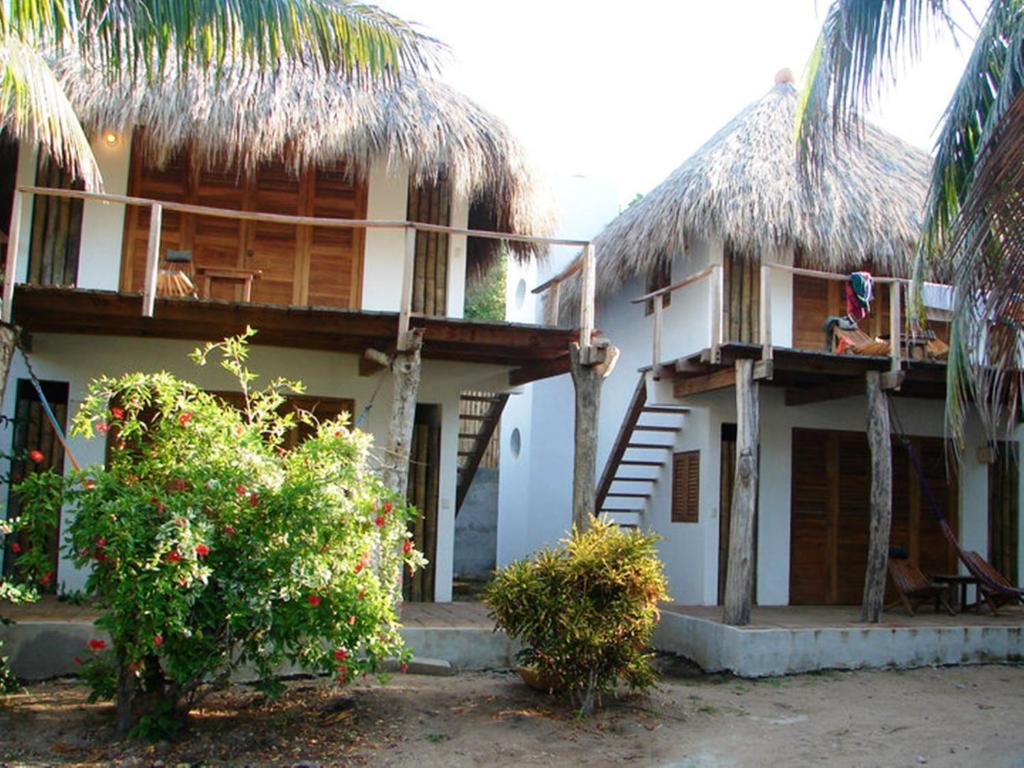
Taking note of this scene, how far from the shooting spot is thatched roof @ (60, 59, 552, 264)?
9227mm

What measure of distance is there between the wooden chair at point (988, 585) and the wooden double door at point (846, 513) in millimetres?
1128

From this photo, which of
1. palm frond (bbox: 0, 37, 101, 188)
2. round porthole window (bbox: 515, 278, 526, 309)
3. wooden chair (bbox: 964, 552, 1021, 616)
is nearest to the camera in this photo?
palm frond (bbox: 0, 37, 101, 188)

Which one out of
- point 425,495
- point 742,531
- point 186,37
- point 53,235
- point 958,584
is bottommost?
point 958,584

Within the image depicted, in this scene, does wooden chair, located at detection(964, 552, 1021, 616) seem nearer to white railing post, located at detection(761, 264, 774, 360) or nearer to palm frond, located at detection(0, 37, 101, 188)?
white railing post, located at detection(761, 264, 774, 360)

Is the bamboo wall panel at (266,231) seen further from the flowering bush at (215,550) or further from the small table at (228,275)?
the flowering bush at (215,550)

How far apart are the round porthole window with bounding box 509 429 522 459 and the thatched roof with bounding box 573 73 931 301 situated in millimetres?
4283

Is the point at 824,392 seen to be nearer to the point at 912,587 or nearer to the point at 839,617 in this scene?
the point at 912,587

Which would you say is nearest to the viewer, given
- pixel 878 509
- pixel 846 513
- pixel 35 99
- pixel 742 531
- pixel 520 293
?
pixel 35 99

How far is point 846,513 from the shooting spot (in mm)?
12016

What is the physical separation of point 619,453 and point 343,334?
13.4 ft

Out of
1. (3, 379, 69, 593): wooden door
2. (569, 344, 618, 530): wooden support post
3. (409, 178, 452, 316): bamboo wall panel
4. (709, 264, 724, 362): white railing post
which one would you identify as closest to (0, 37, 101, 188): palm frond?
(3, 379, 69, 593): wooden door

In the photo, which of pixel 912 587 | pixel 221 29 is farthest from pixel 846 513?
pixel 221 29

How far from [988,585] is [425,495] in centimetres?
558

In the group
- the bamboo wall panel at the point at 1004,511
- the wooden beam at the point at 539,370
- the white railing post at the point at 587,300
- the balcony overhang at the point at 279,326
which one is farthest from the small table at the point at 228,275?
the bamboo wall panel at the point at 1004,511
